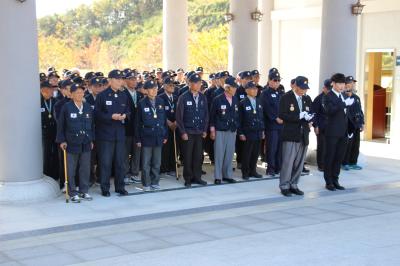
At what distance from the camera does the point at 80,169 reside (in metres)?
9.57

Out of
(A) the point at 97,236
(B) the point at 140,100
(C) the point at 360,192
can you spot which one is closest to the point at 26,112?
(B) the point at 140,100

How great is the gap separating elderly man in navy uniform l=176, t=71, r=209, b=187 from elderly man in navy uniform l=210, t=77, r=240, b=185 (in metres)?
0.22

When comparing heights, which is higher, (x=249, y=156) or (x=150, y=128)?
(x=150, y=128)

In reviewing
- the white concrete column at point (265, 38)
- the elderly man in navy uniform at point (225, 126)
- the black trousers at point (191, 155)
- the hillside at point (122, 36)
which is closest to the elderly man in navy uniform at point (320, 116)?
the elderly man in navy uniform at point (225, 126)

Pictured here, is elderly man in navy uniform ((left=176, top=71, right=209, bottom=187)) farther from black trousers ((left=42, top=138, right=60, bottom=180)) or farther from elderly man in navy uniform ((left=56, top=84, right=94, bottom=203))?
black trousers ((left=42, top=138, right=60, bottom=180))

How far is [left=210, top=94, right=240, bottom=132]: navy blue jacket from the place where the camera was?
35.7 ft

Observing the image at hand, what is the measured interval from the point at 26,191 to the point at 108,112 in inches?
70.5

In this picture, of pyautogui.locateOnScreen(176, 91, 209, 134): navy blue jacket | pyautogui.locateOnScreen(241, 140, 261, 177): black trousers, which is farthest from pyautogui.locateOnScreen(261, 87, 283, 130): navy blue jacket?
pyautogui.locateOnScreen(176, 91, 209, 134): navy blue jacket

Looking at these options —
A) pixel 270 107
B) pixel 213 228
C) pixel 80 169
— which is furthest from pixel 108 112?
pixel 270 107

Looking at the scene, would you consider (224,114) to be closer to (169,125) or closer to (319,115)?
(169,125)

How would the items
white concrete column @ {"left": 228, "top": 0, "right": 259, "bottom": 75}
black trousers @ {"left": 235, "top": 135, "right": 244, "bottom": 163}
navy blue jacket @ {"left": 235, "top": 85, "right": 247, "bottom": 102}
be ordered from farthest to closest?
white concrete column @ {"left": 228, "top": 0, "right": 259, "bottom": 75}, black trousers @ {"left": 235, "top": 135, "right": 244, "bottom": 163}, navy blue jacket @ {"left": 235, "top": 85, "right": 247, "bottom": 102}

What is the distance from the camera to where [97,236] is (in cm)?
766

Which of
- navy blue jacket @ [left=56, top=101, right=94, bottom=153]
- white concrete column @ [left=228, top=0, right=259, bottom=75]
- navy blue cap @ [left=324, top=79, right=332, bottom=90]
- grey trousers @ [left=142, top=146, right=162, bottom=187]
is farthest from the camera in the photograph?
white concrete column @ [left=228, top=0, right=259, bottom=75]

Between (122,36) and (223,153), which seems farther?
(122,36)
